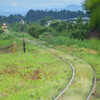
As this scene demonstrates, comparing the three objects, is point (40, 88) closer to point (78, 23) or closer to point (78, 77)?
point (78, 77)

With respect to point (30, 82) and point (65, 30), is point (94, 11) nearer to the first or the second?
point (30, 82)

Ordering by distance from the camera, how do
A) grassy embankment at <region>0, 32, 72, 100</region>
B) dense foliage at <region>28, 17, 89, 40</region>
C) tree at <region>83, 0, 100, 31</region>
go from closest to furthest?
1. tree at <region>83, 0, 100, 31</region>
2. grassy embankment at <region>0, 32, 72, 100</region>
3. dense foliage at <region>28, 17, 89, 40</region>

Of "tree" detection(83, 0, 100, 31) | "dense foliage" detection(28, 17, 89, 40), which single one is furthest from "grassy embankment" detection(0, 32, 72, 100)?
"dense foliage" detection(28, 17, 89, 40)

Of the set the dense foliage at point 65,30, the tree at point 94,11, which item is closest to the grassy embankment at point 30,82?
the tree at point 94,11

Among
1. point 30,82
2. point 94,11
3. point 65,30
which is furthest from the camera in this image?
point 65,30

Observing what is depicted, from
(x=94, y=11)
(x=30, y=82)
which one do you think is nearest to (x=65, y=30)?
(x=30, y=82)

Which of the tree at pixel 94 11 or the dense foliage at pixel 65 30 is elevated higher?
the tree at pixel 94 11

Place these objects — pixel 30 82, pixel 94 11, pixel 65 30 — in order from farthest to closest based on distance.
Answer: pixel 65 30 → pixel 30 82 → pixel 94 11

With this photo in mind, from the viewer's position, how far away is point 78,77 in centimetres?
980

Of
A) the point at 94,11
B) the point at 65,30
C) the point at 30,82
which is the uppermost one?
the point at 94,11

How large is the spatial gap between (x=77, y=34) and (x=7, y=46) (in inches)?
519

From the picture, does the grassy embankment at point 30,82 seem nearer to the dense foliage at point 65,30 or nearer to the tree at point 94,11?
the tree at point 94,11

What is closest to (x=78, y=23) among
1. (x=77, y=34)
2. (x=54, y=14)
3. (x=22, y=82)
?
(x=77, y=34)

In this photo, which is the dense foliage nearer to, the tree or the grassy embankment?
the grassy embankment
